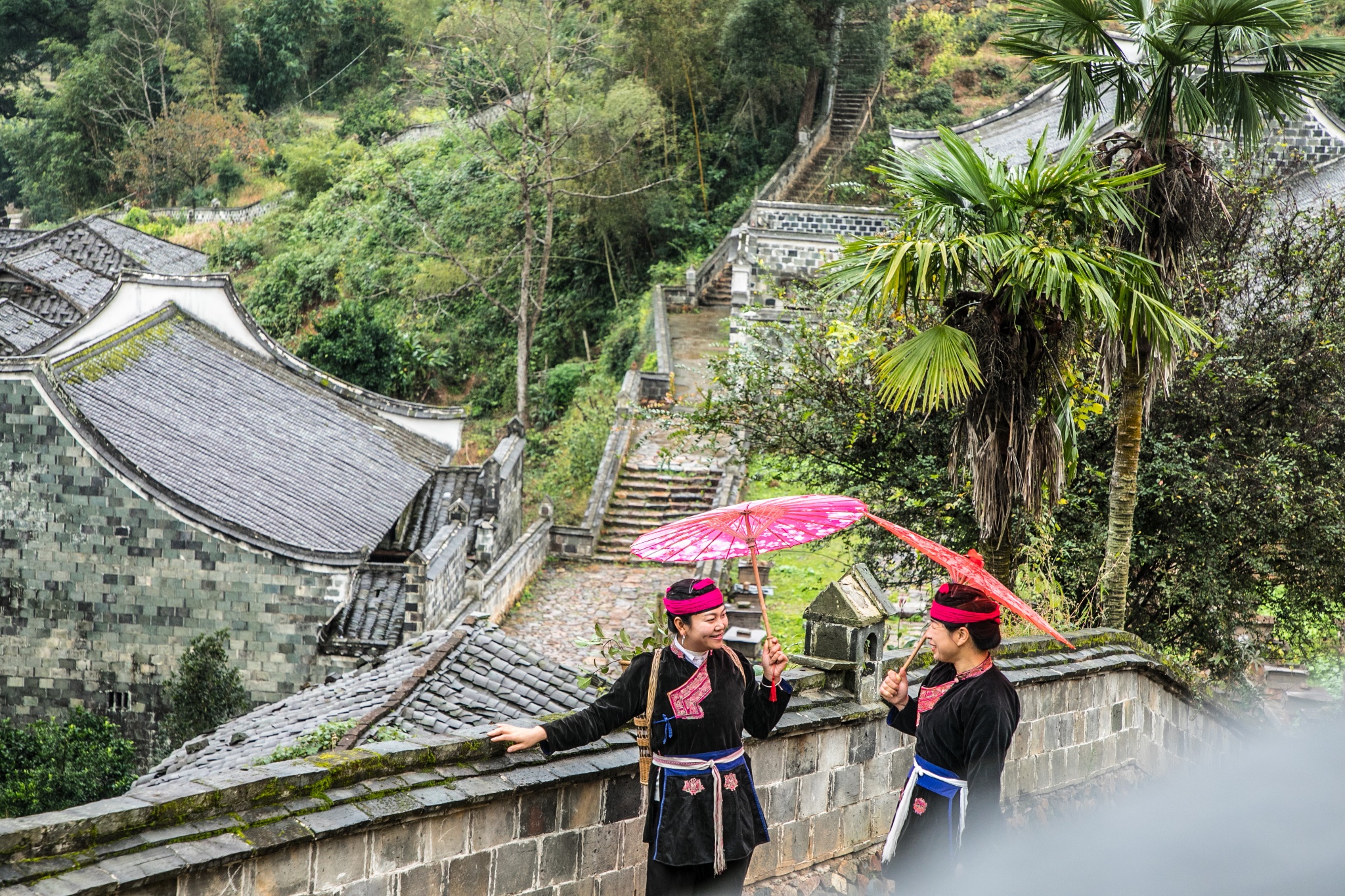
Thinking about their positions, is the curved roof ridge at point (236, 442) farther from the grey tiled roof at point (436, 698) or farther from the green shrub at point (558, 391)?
the green shrub at point (558, 391)

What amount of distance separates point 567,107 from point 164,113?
25.1m

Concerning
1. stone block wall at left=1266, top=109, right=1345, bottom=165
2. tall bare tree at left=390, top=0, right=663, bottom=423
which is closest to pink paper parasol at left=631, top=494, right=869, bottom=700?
stone block wall at left=1266, top=109, right=1345, bottom=165

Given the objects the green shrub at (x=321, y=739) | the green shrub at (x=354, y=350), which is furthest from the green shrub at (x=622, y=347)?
the green shrub at (x=321, y=739)

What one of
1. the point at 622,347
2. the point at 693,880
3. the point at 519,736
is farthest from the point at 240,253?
Result: the point at 693,880

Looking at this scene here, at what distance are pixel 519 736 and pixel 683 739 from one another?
2.25 ft

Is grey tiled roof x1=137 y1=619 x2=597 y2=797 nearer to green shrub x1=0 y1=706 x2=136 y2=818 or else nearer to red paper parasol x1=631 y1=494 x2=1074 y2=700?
green shrub x1=0 y1=706 x2=136 y2=818

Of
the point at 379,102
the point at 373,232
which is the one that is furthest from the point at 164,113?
the point at 373,232

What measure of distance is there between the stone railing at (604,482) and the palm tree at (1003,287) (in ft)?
39.4

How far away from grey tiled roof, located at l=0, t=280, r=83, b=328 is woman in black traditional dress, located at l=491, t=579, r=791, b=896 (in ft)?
79.4

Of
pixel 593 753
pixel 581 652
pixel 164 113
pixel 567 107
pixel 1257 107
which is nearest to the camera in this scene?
pixel 593 753

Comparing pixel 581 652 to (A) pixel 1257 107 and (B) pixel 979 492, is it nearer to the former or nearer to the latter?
(B) pixel 979 492

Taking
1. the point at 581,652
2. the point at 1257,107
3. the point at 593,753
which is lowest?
the point at 581,652

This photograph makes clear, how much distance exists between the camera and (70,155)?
163ft

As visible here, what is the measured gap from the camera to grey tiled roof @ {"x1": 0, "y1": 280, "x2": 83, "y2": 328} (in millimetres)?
25734
